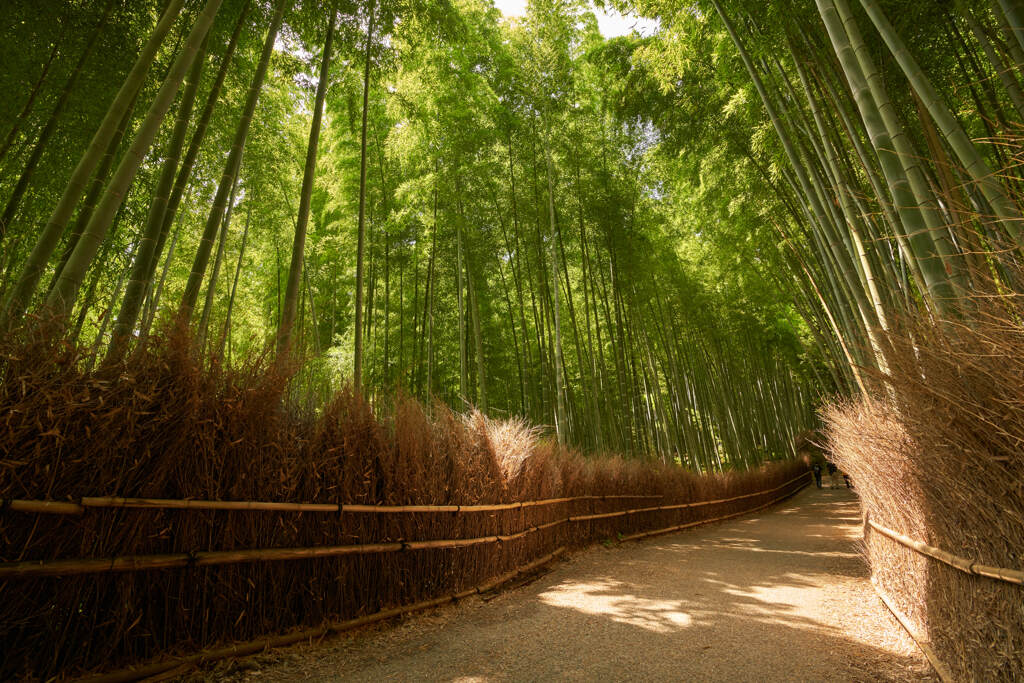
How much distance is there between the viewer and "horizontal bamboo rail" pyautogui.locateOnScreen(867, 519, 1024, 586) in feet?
4.52

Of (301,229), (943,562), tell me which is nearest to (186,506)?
(301,229)

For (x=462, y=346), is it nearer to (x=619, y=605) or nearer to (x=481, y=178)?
(x=481, y=178)

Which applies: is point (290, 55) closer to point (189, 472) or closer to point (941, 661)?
point (189, 472)

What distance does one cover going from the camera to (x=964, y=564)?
5.52 feet

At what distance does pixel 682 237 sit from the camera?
8.95m

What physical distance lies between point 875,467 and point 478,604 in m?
2.63

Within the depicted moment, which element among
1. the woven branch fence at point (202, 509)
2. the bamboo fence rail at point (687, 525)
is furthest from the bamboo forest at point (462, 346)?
the bamboo fence rail at point (687, 525)

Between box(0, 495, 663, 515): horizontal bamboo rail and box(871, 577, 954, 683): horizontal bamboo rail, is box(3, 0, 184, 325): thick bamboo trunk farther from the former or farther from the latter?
box(871, 577, 954, 683): horizontal bamboo rail

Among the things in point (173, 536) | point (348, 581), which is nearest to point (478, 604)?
point (348, 581)

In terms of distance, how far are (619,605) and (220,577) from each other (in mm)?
2371

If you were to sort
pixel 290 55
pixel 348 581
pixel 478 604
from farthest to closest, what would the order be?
pixel 290 55 < pixel 478 604 < pixel 348 581

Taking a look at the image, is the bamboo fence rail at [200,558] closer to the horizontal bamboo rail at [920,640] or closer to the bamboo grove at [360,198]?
the bamboo grove at [360,198]

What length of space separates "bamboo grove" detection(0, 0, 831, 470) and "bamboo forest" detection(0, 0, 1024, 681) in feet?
0.16

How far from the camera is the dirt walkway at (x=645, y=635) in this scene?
2.02m
